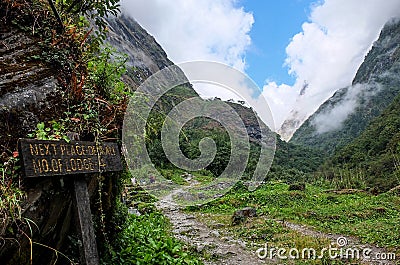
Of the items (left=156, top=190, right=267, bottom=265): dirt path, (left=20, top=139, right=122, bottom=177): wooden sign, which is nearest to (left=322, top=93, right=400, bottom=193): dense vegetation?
(left=156, top=190, right=267, bottom=265): dirt path

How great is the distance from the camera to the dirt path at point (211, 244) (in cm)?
663

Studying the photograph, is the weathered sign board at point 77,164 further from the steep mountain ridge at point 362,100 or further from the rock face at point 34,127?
the steep mountain ridge at point 362,100

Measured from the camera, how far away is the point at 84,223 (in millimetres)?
2887

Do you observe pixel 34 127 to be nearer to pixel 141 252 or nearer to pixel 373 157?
pixel 141 252

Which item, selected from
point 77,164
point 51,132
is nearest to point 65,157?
point 77,164

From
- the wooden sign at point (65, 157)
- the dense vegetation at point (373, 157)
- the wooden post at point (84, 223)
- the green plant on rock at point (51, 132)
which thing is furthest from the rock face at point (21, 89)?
the dense vegetation at point (373, 157)

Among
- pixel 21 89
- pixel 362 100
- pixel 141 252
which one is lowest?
pixel 141 252

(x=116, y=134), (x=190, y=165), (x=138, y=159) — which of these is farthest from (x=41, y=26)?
(x=190, y=165)

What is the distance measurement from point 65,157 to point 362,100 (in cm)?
11950

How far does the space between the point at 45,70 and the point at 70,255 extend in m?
2.05

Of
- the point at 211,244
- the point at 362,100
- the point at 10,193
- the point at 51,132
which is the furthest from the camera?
the point at 362,100

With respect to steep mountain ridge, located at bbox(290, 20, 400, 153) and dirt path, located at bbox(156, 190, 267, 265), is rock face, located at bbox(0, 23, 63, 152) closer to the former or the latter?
dirt path, located at bbox(156, 190, 267, 265)

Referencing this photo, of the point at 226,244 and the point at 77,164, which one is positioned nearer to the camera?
the point at 77,164

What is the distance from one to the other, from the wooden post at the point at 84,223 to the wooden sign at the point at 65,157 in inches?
6.8
